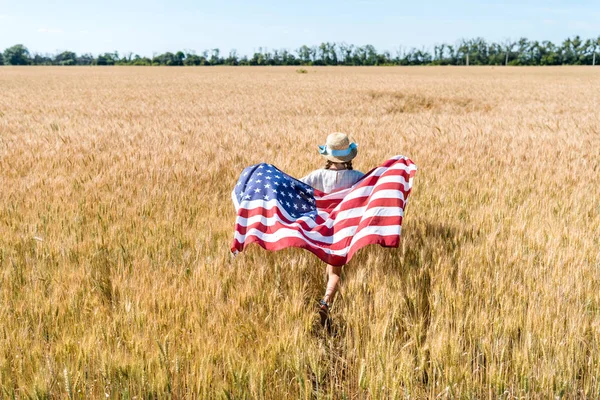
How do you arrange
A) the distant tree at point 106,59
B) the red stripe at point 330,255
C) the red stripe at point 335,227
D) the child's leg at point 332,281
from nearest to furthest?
the child's leg at point 332,281 < the red stripe at point 330,255 < the red stripe at point 335,227 < the distant tree at point 106,59

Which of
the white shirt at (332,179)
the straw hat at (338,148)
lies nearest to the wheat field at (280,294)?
the white shirt at (332,179)

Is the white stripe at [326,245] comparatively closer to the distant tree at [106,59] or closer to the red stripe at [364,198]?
the red stripe at [364,198]

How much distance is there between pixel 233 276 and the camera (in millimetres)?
2654

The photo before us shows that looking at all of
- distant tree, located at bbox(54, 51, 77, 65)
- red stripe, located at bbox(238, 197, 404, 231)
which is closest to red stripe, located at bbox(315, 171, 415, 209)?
red stripe, located at bbox(238, 197, 404, 231)

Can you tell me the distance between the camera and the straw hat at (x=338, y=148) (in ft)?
10.9

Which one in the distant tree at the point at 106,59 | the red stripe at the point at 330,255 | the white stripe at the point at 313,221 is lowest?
the red stripe at the point at 330,255

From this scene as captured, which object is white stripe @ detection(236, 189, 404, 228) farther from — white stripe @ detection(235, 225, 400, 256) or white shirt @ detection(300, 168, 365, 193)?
white shirt @ detection(300, 168, 365, 193)

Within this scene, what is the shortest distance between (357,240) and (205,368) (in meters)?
1.34

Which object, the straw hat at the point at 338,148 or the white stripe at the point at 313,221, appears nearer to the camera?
the white stripe at the point at 313,221

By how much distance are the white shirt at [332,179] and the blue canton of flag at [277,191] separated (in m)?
0.07

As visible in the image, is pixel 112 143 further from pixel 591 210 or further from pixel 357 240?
pixel 591 210

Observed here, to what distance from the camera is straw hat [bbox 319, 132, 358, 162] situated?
332 centimetres

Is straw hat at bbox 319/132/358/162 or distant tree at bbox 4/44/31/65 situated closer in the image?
straw hat at bbox 319/132/358/162

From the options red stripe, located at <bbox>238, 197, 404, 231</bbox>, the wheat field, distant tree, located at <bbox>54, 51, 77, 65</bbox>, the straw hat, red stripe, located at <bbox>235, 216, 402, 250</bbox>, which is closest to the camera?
the wheat field
